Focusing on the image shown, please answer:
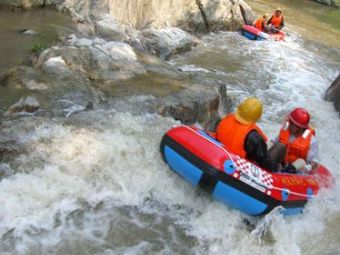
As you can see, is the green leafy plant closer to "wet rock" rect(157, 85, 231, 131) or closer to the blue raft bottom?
"wet rock" rect(157, 85, 231, 131)

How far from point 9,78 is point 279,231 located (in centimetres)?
396

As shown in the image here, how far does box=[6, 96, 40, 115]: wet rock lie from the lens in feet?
19.1

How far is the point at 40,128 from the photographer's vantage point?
17.8ft

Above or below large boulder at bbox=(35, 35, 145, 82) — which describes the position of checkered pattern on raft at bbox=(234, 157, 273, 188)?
above

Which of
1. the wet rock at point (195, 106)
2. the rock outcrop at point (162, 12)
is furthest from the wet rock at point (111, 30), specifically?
the wet rock at point (195, 106)

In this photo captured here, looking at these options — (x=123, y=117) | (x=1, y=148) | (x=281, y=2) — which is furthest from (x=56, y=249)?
(x=281, y=2)

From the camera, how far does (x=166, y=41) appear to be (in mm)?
10922

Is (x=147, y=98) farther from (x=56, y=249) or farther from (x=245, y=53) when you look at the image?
(x=245, y=53)

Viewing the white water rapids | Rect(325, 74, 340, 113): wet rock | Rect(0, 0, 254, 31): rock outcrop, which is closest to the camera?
the white water rapids

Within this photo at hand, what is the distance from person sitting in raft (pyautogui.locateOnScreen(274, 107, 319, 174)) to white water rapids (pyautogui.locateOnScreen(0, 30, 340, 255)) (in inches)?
15.7

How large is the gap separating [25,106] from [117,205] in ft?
6.14

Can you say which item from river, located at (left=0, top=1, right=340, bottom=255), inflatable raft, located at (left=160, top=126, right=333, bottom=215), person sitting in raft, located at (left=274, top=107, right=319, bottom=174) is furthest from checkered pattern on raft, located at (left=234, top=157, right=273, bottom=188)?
person sitting in raft, located at (left=274, top=107, right=319, bottom=174)

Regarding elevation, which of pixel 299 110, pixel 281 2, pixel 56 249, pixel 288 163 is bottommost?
pixel 281 2

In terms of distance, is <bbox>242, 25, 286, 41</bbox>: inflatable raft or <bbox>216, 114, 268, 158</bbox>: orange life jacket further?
<bbox>242, 25, 286, 41</bbox>: inflatable raft
